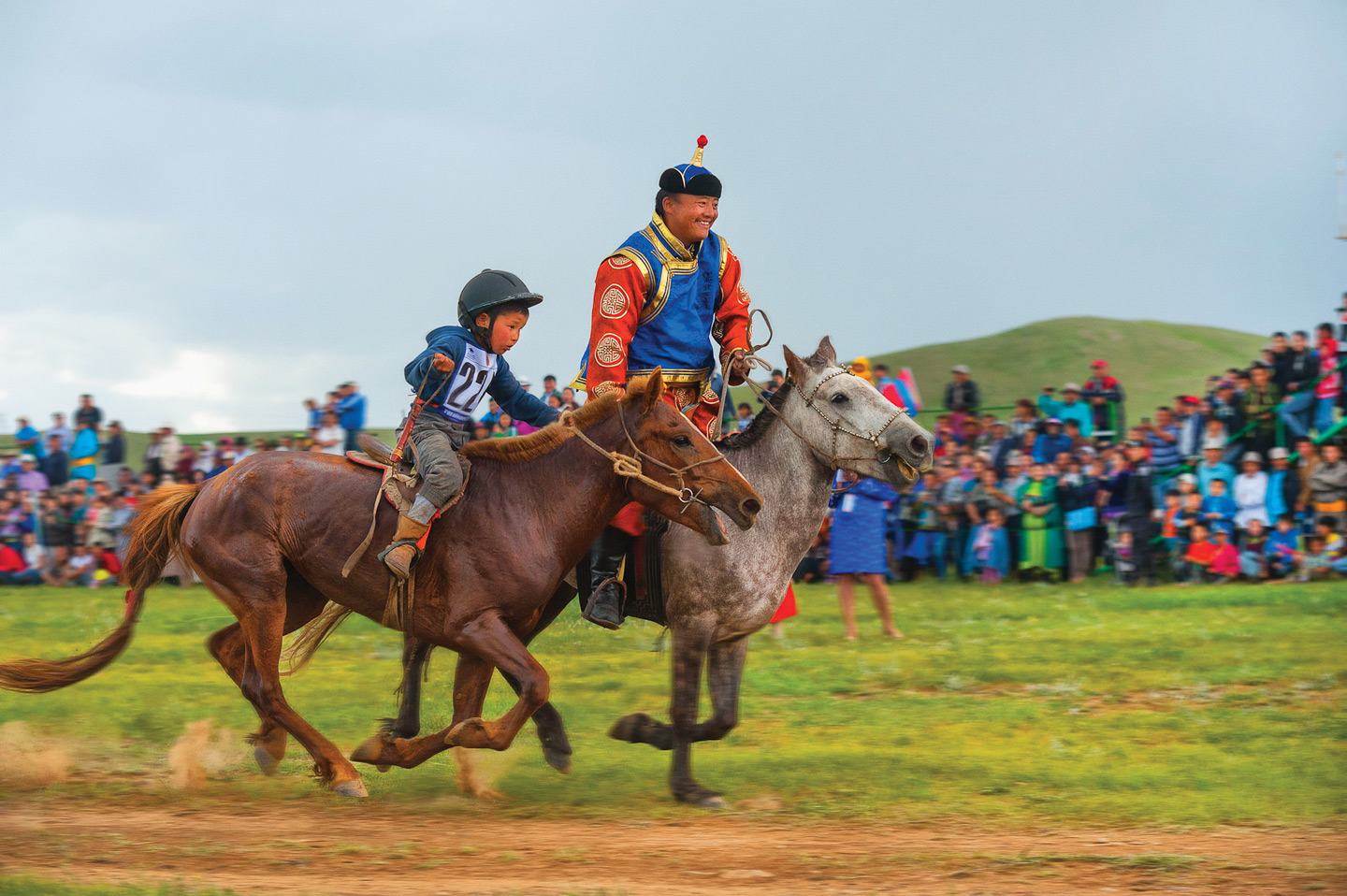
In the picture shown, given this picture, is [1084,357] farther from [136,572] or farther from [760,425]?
[136,572]

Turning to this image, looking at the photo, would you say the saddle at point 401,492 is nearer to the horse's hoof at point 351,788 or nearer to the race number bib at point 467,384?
the race number bib at point 467,384

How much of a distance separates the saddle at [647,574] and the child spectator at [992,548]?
9356mm

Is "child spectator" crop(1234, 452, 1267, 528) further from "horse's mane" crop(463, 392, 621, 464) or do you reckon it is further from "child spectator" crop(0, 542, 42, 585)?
"child spectator" crop(0, 542, 42, 585)

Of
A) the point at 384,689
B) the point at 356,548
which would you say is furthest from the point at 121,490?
the point at 356,548

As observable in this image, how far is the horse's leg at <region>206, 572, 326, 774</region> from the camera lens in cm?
→ 670

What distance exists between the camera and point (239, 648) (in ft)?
22.7

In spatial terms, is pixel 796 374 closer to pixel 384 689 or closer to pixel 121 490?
pixel 384 689

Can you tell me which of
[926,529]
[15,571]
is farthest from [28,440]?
[926,529]

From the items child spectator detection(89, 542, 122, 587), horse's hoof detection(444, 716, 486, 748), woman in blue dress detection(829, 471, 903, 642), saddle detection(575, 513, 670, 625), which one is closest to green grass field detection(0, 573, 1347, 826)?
woman in blue dress detection(829, 471, 903, 642)

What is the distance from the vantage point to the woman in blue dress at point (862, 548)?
39.0 ft

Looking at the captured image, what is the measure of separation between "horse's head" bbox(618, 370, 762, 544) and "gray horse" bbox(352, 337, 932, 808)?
0.31 meters

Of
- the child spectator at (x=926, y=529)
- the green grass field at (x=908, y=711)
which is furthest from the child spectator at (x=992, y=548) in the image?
the green grass field at (x=908, y=711)

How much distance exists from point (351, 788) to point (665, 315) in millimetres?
2856

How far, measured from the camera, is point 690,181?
21.8 feet
